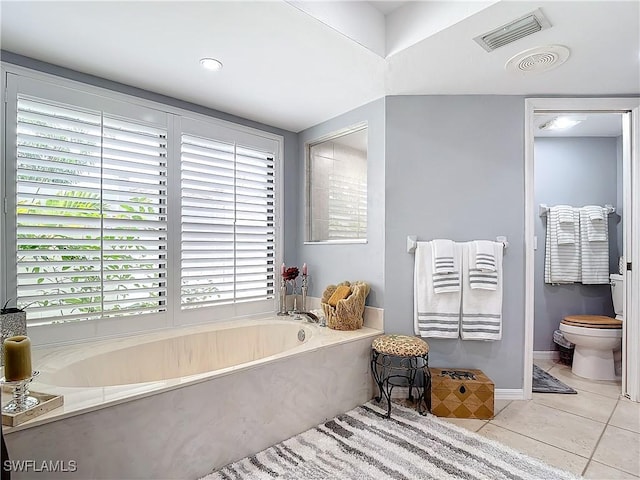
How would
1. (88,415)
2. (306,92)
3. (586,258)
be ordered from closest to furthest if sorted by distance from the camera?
(88,415), (306,92), (586,258)

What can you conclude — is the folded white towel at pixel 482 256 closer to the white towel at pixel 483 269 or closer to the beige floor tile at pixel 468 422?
the white towel at pixel 483 269

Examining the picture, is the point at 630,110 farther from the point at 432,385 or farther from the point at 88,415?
the point at 88,415

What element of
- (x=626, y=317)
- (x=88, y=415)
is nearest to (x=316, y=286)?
(x=88, y=415)

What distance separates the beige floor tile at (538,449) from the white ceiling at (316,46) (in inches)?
86.0

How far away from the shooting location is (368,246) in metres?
2.76

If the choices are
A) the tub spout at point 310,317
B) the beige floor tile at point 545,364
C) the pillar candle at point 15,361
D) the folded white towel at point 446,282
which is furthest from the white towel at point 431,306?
the pillar candle at point 15,361

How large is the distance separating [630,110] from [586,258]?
4.63 feet

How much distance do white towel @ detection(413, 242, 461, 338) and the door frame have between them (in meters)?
0.54

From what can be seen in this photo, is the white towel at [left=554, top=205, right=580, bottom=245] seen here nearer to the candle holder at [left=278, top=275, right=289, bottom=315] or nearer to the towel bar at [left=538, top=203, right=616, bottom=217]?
the towel bar at [left=538, top=203, right=616, bottom=217]

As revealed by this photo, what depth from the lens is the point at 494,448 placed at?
1.95 meters

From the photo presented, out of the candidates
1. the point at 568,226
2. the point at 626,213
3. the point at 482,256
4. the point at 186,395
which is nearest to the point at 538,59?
the point at 482,256

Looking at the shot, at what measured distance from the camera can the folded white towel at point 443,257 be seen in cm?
245

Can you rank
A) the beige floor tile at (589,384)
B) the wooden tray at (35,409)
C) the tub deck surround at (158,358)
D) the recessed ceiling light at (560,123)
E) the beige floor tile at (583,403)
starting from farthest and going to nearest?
the recessed ceiling light at (560,123) < the beige floor tile at (589,384) < the beige floor tile at (583,403) < the tub deck surround at (158,358) < the wooden tray at (35,409)

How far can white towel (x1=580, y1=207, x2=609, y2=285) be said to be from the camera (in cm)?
339
